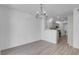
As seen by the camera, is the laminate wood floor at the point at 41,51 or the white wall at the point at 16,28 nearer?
the laminate wood floor at the point at 41,51

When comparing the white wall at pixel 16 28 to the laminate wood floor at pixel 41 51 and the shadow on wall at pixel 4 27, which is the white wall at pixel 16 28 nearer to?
the shadow on wall at pixel 4 27

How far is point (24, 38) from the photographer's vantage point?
13.4 ft

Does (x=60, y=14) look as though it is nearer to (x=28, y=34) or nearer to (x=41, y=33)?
(x=41, y=33)

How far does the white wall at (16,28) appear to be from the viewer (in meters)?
3.18

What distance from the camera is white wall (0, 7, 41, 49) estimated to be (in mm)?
3178

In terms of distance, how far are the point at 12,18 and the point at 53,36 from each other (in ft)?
7.58

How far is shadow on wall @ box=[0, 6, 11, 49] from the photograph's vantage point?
10.1 ft

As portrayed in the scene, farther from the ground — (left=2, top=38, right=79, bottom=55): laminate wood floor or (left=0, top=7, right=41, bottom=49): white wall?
(left=0, top=7, right=41, bottom=49): white wall

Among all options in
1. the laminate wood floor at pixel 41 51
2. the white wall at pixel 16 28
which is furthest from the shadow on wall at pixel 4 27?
the laminate wood floor at pixel 41 51

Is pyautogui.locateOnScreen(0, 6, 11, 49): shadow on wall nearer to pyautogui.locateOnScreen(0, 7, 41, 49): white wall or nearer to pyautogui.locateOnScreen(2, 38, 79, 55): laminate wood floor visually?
pyautogui.locateOnScreen(0, 7, 41, 49): white wall

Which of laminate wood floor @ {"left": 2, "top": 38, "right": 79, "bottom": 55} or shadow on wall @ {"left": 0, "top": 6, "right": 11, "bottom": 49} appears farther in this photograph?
shadow on wall @ {"left": 0, "top": 6, "right": 11, "bottom": 49}

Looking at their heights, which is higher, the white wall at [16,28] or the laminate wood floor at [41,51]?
the white wall at [16,28]

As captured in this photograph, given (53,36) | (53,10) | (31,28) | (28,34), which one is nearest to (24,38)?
(28,34)

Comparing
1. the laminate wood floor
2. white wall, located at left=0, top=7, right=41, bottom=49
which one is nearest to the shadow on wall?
white wall, located at left=0, top=7, right=41, bottom=49
